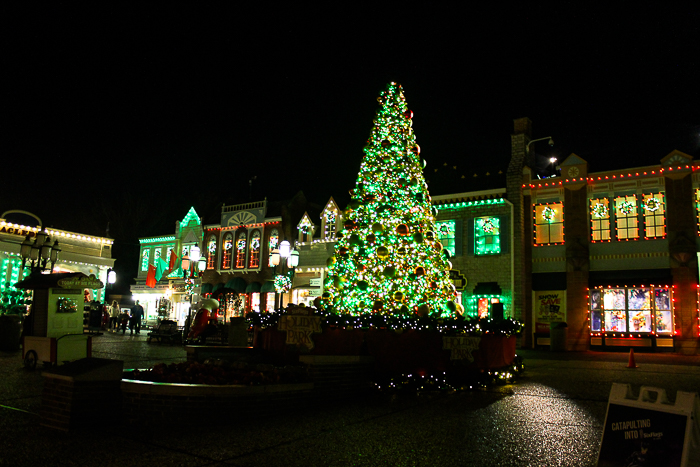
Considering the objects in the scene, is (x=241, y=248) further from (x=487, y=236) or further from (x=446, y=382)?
(x=446, y=382)

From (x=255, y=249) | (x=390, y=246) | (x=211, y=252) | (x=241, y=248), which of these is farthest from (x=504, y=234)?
(x=211, y=252)

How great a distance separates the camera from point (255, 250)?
37.6 metres

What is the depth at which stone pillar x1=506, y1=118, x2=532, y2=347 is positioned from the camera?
24.8 m

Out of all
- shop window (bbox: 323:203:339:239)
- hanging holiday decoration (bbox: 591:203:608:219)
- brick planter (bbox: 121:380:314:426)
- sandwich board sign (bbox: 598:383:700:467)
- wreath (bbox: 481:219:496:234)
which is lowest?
brick planter (bbox: 121:380:314:426)

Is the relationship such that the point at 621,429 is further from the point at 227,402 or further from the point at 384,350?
the point at 384,350

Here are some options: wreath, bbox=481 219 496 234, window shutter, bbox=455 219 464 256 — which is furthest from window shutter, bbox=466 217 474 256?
wreath, bbox=481 219 496 234

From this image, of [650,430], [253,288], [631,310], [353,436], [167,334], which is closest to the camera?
[650,430]

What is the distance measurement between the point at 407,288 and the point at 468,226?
1623cm

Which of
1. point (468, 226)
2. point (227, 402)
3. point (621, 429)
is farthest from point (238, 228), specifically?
point (621, 429)

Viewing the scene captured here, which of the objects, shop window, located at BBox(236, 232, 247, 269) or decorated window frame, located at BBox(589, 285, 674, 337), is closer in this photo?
decorated window frame, located at BBox(589, 285, 674, 337)

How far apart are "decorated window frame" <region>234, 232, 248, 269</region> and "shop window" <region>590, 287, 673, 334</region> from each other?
23.2 m

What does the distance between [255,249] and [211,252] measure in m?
4.14

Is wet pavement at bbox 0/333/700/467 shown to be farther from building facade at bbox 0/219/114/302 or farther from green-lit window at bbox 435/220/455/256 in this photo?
building facade at bbox 0/219/114/302

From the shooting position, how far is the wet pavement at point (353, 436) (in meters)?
5.09
